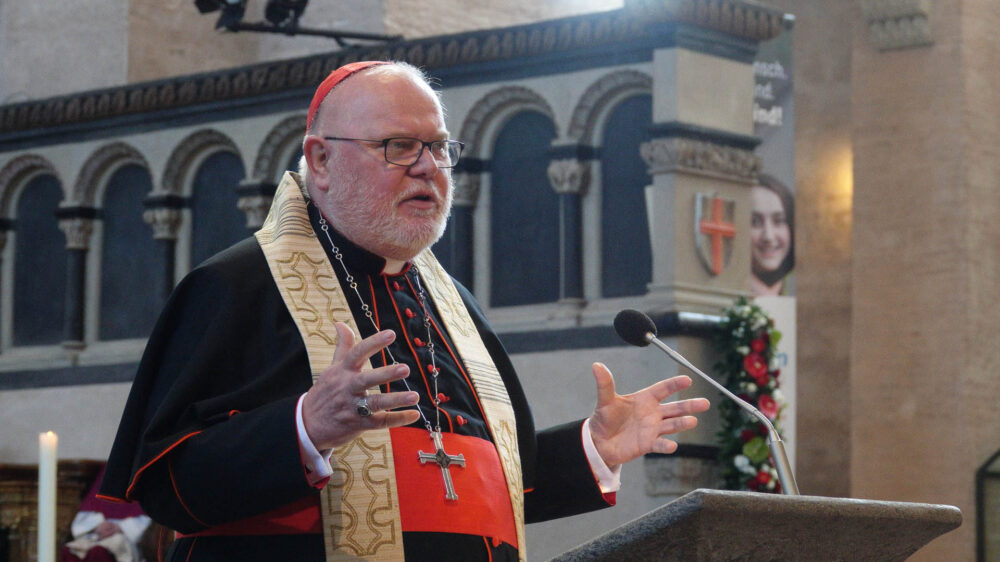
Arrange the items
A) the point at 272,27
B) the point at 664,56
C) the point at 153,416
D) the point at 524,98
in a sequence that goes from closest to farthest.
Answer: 1. the point at 153,416
2. the point at 664,56
3. the point at 524,98
4. the point at 272,27

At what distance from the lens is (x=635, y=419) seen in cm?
319

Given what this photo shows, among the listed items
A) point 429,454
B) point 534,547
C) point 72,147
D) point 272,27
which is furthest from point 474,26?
point 429,454

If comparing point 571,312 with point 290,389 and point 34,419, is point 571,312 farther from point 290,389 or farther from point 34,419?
point 290,389

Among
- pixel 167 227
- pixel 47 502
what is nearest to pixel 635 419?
pixel 47 502

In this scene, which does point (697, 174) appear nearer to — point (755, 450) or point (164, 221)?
point (755, 450)

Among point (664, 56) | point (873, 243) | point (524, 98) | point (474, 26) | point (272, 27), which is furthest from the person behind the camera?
point (873, 243)

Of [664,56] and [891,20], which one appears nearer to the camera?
[664,56]

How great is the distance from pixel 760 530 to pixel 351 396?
62 centimetres

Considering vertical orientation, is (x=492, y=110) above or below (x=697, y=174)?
above

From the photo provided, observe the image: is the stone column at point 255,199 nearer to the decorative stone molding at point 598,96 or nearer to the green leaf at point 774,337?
the decorative stone molding at point 598,96

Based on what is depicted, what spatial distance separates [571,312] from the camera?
25.6ft

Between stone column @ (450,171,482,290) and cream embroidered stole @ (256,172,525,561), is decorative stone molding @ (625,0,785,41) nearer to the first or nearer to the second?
stone column @ (450,171,482,290)

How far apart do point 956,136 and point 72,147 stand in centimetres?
556

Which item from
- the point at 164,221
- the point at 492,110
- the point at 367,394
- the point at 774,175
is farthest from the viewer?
the point at 774,175
